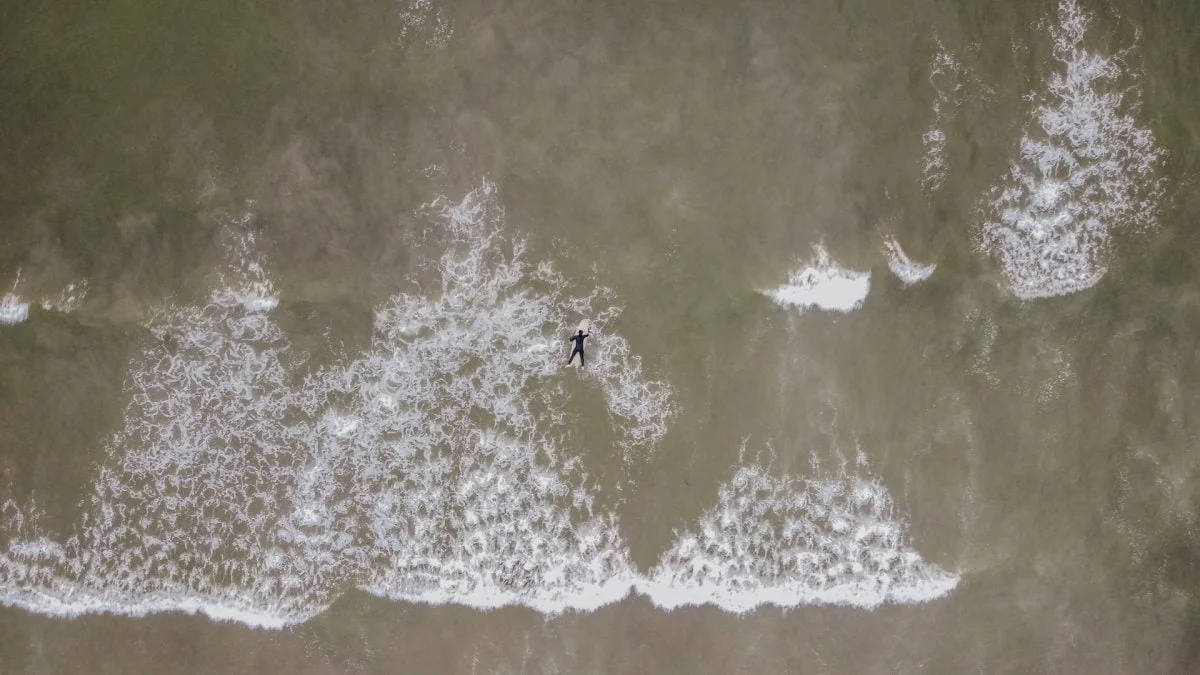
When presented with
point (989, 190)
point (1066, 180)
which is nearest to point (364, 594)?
Answer: point (989, 190)

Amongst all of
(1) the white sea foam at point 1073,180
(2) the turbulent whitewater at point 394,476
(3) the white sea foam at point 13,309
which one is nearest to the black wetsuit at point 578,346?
(2) the turbulent whitewater at point 394,476

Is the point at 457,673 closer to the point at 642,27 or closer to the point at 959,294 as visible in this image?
the point at 959,294

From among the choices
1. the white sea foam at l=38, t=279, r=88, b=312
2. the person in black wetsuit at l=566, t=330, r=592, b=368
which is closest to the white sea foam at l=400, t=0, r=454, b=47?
the person in black wetsuit at l=566, t=330, r=592, b=368

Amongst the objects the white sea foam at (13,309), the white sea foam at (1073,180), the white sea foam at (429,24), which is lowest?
the white sea foam at (13,309)

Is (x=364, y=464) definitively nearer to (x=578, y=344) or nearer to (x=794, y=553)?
(x=578, y=344)

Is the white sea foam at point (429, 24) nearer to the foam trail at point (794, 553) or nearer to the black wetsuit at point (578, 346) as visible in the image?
the black wetsuit at point (578, 346)

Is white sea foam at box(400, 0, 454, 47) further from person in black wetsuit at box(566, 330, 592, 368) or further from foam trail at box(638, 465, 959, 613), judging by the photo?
foam trail at box(638, 465, 959, 613)

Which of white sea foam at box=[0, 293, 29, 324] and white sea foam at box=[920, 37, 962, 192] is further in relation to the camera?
white sea foam at box=[0, 293, 29, 324]
